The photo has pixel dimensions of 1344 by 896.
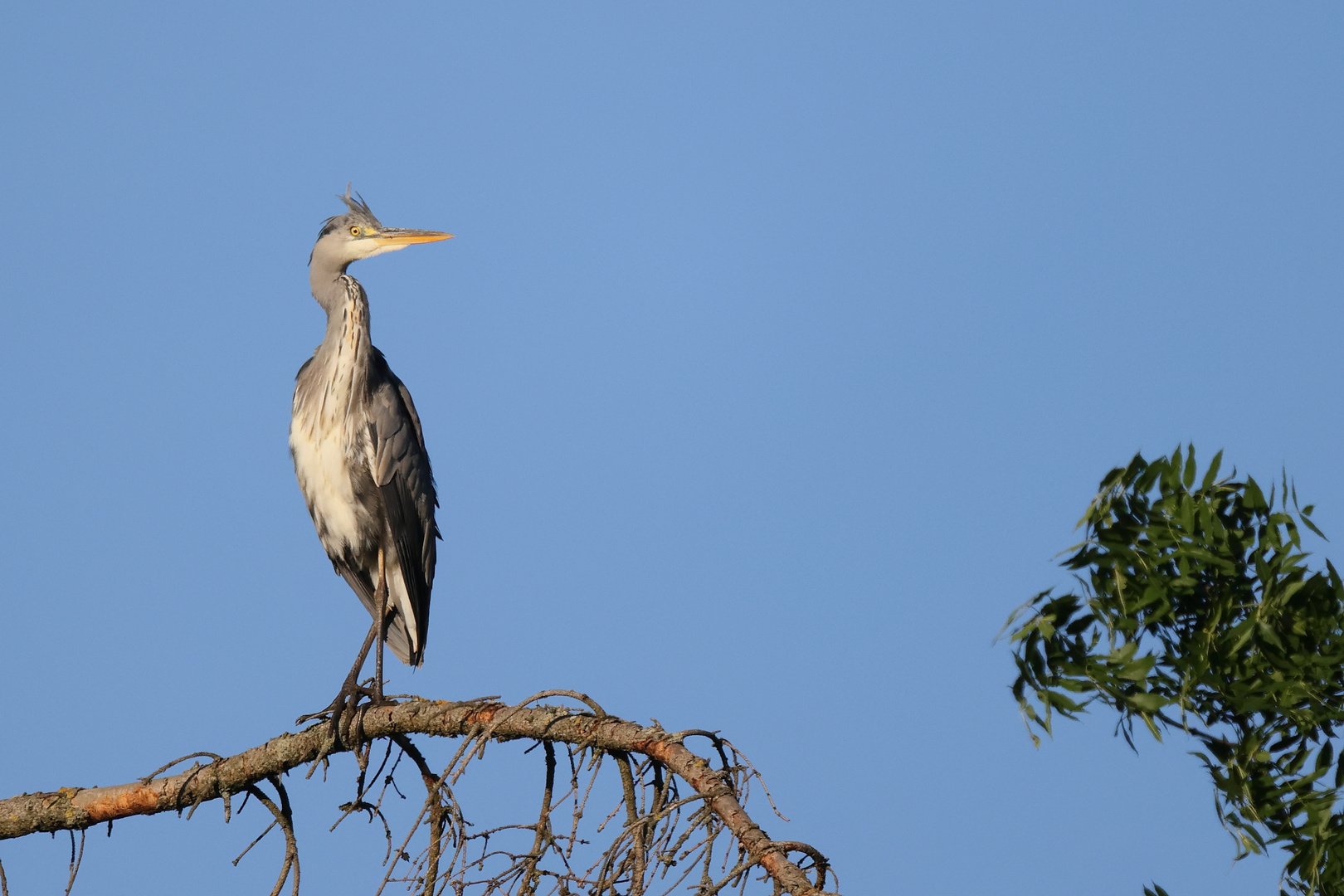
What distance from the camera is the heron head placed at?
258 inches

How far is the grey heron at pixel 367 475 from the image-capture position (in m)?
5.84

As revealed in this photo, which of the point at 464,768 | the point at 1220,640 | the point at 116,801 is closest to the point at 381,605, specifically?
the point at 116,801

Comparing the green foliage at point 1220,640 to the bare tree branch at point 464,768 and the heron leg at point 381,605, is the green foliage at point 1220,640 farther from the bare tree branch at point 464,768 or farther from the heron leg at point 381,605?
the heron leg at point 381,605

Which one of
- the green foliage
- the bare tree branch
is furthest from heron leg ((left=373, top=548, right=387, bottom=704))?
the green foliage

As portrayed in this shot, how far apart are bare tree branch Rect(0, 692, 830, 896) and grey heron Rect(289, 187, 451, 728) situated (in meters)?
1.31

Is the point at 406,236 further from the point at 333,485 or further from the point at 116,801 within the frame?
the point at 116,801

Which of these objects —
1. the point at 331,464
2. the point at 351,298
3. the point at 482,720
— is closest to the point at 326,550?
the point at 331,464

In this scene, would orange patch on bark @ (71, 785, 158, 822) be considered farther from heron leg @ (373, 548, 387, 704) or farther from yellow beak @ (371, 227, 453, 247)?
yellow beak @ (371, 227, 453, 247)

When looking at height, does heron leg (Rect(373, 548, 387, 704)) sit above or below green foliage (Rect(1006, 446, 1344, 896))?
above

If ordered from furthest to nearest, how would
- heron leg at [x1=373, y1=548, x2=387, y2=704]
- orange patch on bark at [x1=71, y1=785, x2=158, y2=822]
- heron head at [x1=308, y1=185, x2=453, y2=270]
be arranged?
heron head at [x1=308, y1=185, x2=453, y2=270] < heron leg at [x1=373, y1=548, x2=387, y2=704] < orange patch on bark at [x1=71, y1=785, x2=158, y2=822]

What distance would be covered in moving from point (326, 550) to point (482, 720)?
2534 mm

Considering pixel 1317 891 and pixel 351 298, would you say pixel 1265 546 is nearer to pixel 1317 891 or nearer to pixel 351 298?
pixel 1317 891

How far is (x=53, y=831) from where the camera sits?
4160 mm

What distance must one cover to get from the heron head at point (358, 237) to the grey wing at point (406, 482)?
66cm
